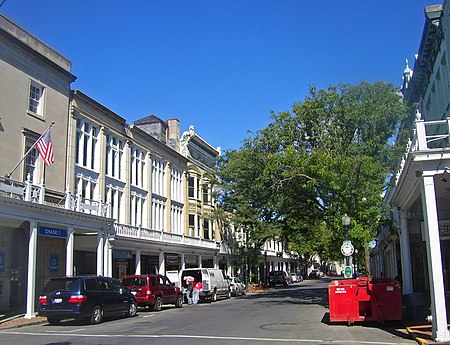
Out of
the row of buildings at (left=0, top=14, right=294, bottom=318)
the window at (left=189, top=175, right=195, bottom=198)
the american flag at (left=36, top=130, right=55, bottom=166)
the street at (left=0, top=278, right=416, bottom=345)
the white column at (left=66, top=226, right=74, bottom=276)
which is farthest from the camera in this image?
the window at (left=189, top=175, right=195, bottom=198)

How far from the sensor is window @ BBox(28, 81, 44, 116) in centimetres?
2617

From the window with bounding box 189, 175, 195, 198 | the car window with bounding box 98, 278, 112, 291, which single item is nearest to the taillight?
the car window with bounding box 98, 278, 112, 291

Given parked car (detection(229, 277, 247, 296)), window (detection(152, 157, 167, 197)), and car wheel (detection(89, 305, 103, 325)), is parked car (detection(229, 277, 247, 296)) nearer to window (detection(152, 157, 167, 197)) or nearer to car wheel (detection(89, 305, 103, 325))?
window (detection(152, 157, 167, 197))

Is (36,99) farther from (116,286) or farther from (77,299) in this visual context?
(77,299)

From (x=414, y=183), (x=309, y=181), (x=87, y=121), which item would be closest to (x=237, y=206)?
(x=87, y=121)

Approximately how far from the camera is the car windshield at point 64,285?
1831 centimetres

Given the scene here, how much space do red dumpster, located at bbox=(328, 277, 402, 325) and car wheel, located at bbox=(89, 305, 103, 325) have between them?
841cm

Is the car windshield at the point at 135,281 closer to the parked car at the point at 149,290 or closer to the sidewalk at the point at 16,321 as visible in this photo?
the parked car at the point at 149,290

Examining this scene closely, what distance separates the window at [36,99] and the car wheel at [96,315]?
11.8 m

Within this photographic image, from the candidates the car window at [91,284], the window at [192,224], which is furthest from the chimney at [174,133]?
the car window at [91,284]

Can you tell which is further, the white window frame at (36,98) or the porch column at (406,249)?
the white window frame at (36,98)

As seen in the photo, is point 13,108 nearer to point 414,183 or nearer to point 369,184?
point 369,184

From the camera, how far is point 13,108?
968 inches

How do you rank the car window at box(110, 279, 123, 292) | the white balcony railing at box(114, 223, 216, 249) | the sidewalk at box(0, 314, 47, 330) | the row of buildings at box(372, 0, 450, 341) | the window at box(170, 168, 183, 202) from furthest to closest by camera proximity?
the window at box(170, 168, 183, 202) → the white balcony railing at box(114, 223, 216, 249) → the car window at box(110, 279, 123, 292) → the sidewalk at box(0, 314, 47, 330) → the row of buildings at box(372, 0, 450, 341)
